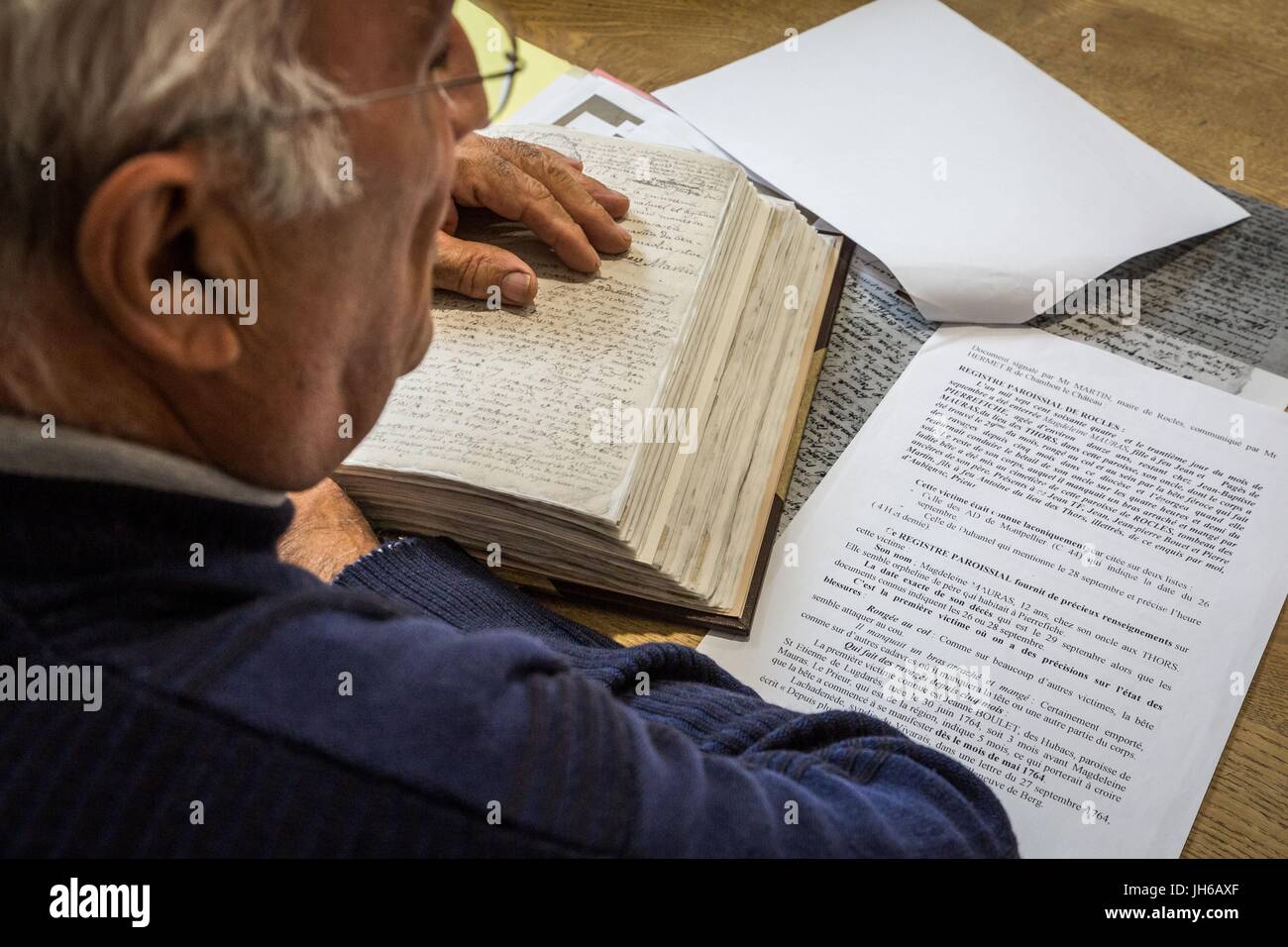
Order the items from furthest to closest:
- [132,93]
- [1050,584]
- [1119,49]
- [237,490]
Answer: [1119,49] → [1050,584] → [237,490] → [132,93]

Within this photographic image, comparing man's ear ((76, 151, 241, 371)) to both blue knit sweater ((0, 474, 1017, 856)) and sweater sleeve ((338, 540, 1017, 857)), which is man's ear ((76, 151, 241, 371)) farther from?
sweater sleeve ((338, 540, 1017, 857))

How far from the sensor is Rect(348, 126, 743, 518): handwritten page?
81 centimetres

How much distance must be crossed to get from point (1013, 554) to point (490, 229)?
A: 1.72 feet

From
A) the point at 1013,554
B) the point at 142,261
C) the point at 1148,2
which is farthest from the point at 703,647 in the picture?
the point at 1148,2

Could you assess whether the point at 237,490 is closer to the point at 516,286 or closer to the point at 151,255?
the point at 151,255

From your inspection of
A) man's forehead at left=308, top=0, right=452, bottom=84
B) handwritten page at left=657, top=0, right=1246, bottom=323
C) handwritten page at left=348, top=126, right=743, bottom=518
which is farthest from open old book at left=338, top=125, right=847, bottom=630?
man's forehead at left=308, top=0, right=452, bottom=84

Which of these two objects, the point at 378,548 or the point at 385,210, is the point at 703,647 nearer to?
the point at 378,548

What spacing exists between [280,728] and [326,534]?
0.41 metres

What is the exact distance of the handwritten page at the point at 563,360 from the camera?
2.66 feet

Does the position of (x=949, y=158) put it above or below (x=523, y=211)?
above

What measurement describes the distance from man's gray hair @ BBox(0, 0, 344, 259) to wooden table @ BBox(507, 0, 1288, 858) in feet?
2.96

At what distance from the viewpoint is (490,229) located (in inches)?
39.6

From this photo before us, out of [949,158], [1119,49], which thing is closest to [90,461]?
[949,158]

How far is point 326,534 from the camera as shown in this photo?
2.86 feet
